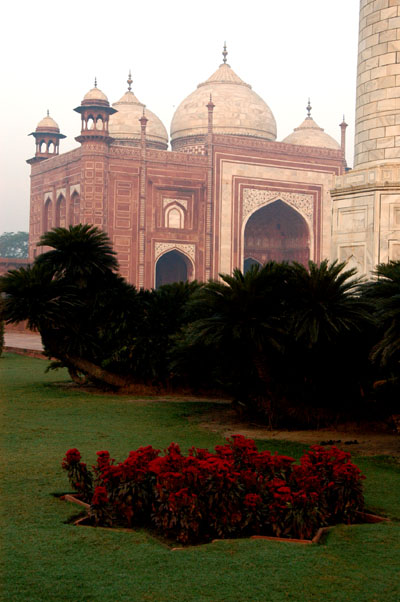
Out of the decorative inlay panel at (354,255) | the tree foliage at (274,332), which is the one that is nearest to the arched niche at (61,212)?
the decorative inlay panel at (354,255)

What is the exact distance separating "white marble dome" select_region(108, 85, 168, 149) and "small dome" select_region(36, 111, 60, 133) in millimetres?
2597

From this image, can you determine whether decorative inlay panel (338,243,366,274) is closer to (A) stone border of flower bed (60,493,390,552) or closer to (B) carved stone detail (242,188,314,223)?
(A) stone border of flower bed (60,493,390,552)

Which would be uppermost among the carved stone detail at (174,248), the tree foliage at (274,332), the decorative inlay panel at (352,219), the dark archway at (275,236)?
the dark archway at (275,236)

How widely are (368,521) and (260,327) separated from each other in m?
2.64

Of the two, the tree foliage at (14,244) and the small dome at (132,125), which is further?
the tree foliage at (14,244)

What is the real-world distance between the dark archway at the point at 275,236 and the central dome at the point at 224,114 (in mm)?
3710

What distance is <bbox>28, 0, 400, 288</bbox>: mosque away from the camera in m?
30.7

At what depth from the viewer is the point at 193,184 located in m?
32.2

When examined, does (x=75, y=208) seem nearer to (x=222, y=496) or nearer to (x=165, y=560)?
(x=222, y=496)

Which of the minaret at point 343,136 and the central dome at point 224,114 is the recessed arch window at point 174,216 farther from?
the minaret at point 343,136

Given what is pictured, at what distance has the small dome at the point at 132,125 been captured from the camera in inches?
1369

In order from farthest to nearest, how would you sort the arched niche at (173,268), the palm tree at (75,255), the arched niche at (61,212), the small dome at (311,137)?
the small dome at (311,137) < the arched niche at (61,212) < the arched niche at (173,268) < the palm tree at (75,255)

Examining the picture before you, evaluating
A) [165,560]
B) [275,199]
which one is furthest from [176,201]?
[165,560]

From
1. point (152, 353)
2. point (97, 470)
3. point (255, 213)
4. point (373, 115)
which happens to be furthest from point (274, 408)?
point (255, 213)
